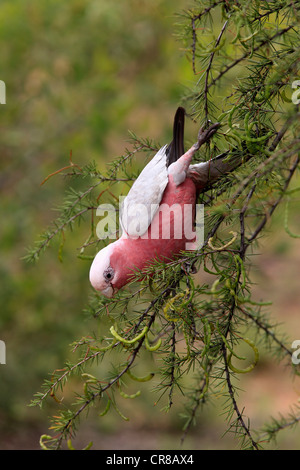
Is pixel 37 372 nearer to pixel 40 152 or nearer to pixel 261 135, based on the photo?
pixel 40 152

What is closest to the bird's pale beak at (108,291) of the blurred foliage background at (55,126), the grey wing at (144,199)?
the grey wing at (144,199)

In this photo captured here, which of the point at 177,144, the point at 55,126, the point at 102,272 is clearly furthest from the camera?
the point at 55,126

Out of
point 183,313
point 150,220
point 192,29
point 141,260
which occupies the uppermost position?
point 192,29

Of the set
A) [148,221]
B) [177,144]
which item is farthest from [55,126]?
[148,221]

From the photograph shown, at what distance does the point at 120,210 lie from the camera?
1420 mm

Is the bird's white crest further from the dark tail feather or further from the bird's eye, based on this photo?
the dark tail feather

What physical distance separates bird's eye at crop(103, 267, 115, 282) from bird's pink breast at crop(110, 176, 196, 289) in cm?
2

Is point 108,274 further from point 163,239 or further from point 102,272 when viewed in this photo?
point 163,239

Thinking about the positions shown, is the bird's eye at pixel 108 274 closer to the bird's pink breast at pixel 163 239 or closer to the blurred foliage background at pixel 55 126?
the bird's pink breast at pixel 163 239

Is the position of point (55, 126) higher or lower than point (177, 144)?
higher

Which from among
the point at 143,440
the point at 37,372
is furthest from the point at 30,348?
the point at 143,440

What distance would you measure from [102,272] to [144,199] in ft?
0.73

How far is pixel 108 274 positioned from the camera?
1376mm

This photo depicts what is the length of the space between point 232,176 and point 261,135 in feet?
0.34
